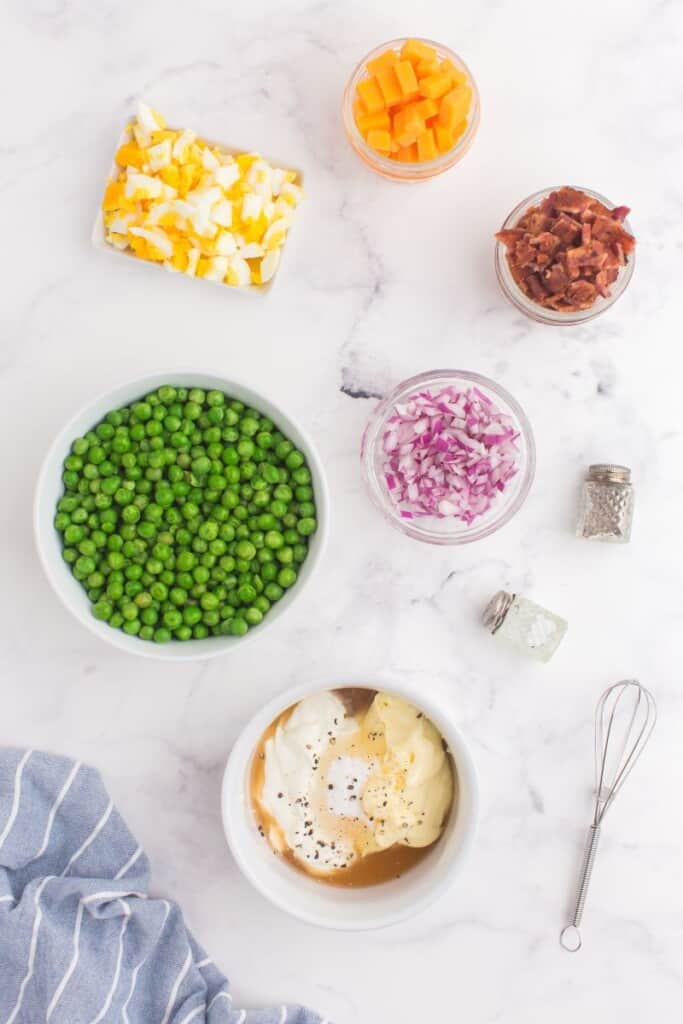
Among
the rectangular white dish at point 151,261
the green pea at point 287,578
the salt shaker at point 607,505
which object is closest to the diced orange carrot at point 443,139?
the rectangular white dish at point 151,261

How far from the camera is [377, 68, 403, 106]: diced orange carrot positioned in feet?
7.10

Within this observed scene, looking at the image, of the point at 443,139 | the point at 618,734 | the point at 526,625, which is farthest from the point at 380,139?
the point at 618,734

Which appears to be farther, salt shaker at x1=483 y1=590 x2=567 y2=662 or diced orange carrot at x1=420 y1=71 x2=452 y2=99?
salt shaker at x1=483 y1=590 x2=567 y2=662

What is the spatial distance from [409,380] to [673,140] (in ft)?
3.03

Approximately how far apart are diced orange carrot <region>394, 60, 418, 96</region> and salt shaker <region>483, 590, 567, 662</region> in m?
1.19

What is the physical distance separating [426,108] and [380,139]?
0.40 ft

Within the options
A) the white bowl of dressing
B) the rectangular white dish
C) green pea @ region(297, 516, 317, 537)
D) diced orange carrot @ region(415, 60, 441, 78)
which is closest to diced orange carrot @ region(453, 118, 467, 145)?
diced orange carrot @ region(415, 60, 441, 78)

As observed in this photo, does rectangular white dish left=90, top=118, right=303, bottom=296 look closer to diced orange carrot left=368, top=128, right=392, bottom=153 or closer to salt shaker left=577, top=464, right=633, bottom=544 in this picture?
diced orange carrot left=368, top=128, right=392, bottom=153

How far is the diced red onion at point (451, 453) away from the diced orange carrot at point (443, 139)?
0.57 m

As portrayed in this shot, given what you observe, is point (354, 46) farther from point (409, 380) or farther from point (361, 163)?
point (409, 380)

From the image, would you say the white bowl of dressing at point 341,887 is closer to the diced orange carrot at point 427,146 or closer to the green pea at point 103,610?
the green pea at point 103,610

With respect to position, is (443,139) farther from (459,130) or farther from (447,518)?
(447,518)

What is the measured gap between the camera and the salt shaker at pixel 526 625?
A: 2295 mm

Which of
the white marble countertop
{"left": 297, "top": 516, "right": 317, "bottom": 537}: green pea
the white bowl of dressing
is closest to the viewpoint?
the white bowl of dressing
